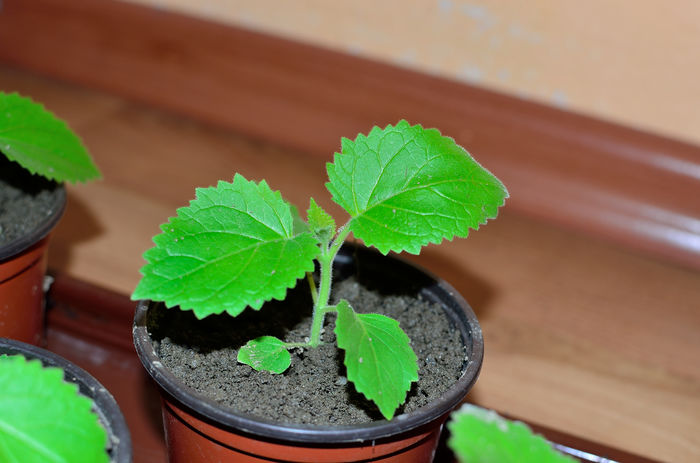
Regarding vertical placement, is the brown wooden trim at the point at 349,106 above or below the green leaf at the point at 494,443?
below

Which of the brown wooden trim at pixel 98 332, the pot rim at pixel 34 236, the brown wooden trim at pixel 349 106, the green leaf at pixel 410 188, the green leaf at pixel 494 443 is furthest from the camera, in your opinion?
the brown wooden trim at pixel 349 106

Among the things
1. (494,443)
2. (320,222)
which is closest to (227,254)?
(320,222)

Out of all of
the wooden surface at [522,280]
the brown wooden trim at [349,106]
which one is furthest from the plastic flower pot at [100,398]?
the brown wooden trim at [349,106]

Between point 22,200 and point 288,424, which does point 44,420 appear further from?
point 22,200

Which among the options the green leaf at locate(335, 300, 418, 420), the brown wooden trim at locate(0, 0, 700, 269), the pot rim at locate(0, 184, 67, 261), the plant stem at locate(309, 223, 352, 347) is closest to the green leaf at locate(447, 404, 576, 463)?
the green leaf at locate(335, 300, 418, 420)

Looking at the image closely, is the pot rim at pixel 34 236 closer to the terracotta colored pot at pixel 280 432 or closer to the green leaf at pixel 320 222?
the terracotta colored pot at pixel 280 432
